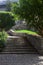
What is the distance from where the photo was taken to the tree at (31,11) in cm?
1461

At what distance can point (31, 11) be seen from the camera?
1480 centimetres

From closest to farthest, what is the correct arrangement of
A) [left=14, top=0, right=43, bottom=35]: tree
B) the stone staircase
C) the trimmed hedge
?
the stone staircase, [left=14, top=0, right=43, bottom=35]: tree, the trimmed hedge

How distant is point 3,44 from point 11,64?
4.54 m

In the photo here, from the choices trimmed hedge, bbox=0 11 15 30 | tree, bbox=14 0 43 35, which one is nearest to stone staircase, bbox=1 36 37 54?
Answer: tree, bbox=14 0 43 35

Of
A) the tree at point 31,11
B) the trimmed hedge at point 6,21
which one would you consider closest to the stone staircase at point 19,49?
the tree at point 31,11

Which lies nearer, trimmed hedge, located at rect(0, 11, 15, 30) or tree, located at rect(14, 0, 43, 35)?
tree, located at rect(14, 0, 43, 35)

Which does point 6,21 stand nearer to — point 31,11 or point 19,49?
point 31,11

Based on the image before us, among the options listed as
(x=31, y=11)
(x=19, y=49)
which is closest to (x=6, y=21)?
(x=31, y=11)

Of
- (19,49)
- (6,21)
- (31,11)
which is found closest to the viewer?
(19,49)

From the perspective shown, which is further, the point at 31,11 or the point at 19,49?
the point at 31,11

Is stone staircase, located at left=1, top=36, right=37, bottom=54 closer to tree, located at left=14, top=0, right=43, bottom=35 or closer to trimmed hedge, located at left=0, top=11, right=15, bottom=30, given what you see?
tree, located at left=14, top=0, right=43, bottom=35

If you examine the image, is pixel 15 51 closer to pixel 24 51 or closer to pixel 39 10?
pixel 24 51

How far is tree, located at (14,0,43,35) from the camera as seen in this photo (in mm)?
14609

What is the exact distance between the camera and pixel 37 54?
1368 cm
